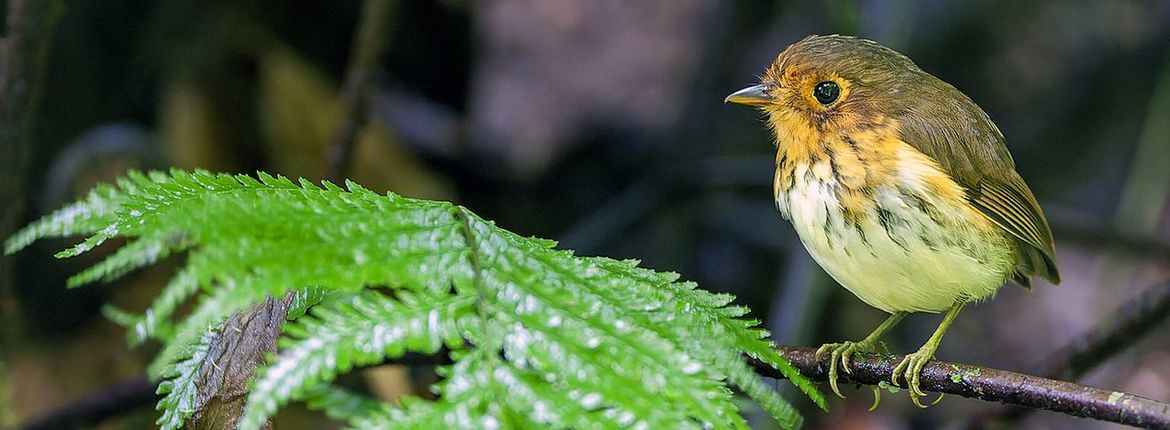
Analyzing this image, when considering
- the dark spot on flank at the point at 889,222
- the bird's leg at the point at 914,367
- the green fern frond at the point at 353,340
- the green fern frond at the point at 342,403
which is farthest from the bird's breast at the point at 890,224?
the green fern frond at the point at 353,340

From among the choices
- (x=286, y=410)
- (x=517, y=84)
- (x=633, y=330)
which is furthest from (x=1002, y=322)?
(x=633, y=330)

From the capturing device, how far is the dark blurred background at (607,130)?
3.72 metres

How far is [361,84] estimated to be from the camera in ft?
10.7

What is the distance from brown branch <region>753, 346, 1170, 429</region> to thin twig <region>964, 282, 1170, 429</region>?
0.91 m

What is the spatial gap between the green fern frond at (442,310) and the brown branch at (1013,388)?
0.27m

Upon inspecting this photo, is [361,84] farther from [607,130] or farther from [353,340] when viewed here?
[353,340]

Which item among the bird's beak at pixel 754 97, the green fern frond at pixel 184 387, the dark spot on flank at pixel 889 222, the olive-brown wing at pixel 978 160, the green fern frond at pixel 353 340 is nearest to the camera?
the green fern frond at pixel 353 340

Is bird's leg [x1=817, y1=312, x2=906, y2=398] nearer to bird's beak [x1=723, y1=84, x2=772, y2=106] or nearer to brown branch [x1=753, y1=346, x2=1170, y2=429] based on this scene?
brown branch [x1=753, y1=346, x2=1170, y2=429]

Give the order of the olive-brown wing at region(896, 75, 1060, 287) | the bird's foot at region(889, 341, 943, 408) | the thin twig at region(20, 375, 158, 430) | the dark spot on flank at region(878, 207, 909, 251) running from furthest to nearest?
the thin twig at region(20, 375, 158, 430), the olive-brown wing at region(896, 75, 1060, 287), the dark spot on flank at region(878, 207, 909, 251), the bird's foot at region(889, 341, 943, 408)

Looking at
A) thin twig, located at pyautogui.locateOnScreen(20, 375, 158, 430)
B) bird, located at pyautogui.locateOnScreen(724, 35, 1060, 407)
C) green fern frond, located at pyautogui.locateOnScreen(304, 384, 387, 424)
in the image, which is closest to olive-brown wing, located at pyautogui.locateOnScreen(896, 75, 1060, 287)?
bird, located at pyautogui.locateOnScreen(724, 35, 1060, 407)

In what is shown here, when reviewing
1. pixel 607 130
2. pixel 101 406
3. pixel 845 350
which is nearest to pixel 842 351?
pixel 845 350

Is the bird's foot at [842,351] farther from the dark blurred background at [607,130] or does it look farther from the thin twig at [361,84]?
the thin twig at [361,84]

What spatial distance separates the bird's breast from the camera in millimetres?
2066

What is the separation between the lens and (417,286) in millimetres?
1179
